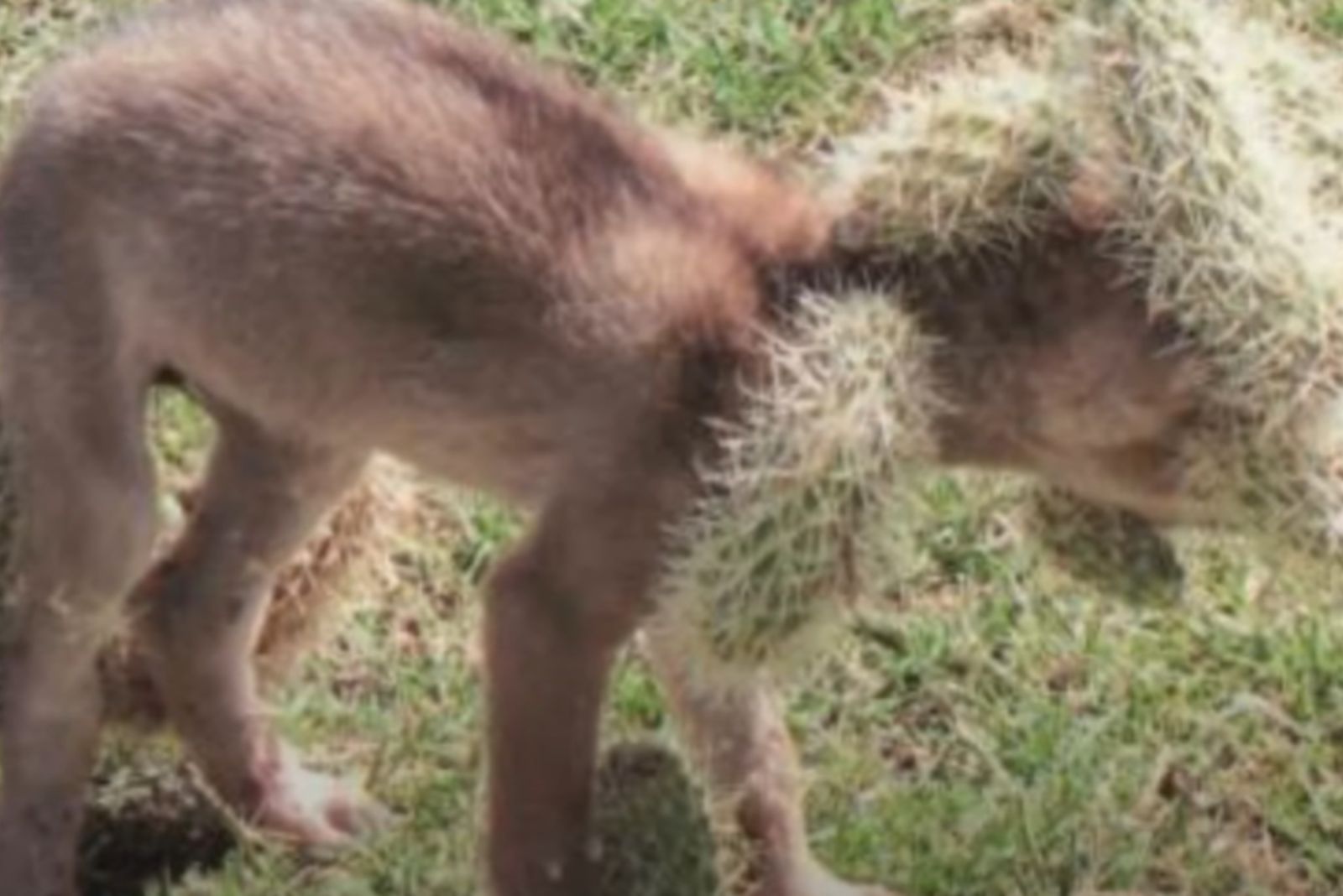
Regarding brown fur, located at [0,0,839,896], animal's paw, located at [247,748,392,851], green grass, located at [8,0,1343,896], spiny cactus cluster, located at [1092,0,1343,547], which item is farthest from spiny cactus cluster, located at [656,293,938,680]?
animal's paw, located at [247,748,392,851]

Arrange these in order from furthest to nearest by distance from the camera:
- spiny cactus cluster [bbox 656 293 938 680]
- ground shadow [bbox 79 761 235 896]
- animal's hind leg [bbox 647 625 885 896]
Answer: ground shadow [bbox 79 761 235 896] → animal's hind leg [bbox 647 625 885 896] → spiny cactus cluster [bbox 656 293 938 680]

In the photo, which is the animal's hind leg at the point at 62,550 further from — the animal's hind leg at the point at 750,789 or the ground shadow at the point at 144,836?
the animal's hind leg at the point at 750,789

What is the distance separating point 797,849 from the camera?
14.7 feet

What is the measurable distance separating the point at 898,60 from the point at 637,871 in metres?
2.00

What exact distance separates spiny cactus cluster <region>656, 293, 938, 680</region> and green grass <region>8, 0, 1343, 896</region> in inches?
24.5

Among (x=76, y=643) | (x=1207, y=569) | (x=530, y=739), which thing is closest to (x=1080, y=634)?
(x=1207, y=569)

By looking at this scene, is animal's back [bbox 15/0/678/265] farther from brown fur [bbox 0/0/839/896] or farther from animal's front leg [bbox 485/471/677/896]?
animal's front leg [bbox 485/471/677/896]

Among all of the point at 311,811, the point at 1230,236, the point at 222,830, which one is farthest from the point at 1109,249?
the point at 222,830

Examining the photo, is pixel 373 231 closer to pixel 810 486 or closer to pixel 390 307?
pixel 390 307

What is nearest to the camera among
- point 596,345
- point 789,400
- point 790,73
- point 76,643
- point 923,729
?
point 789,400

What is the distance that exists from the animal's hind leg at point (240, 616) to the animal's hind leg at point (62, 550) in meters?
0.20

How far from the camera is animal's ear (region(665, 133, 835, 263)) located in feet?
13.2

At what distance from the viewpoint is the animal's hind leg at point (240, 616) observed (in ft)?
14.9

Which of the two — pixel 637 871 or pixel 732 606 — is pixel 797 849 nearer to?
pixel 637 871
